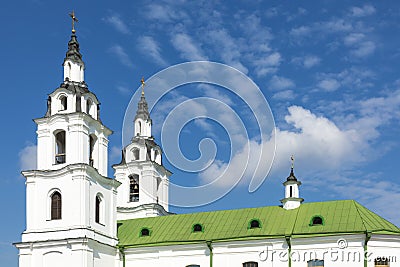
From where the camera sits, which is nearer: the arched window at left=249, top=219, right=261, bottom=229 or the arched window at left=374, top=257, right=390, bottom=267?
the arched window at left=374, top=257, right=390, bottom=267

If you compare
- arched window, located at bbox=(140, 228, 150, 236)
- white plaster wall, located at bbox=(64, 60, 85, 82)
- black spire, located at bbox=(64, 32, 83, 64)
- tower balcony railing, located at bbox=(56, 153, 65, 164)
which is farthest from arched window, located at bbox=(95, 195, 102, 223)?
black spire, located at bbox=(64, 32, 83, 64)

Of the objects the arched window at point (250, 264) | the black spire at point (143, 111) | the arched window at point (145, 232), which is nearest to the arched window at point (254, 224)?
the arched window at point (250, 264)

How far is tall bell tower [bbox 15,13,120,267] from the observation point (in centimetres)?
4122

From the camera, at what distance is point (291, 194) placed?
4416 centimetres

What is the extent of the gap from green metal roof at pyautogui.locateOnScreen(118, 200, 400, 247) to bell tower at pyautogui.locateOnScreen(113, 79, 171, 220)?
5.61 m

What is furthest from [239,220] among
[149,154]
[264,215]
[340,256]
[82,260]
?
[149,154]

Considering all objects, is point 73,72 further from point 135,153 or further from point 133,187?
point 133,187

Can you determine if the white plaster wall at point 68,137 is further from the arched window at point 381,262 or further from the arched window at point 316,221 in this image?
the arched window at point 381,262

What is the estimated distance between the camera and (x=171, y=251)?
43.4m

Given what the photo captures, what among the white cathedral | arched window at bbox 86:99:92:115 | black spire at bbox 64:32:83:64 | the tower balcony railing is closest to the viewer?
the white cathedral

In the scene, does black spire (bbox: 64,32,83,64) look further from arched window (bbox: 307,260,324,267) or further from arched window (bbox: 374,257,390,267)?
arched window (bbox: 374,257,390,267)

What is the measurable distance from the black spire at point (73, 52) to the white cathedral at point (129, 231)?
7 centimetres

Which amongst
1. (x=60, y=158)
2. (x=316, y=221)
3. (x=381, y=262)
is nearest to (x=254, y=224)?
(x=316, y=221)

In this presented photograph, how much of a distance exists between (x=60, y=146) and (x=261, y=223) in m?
14.1
